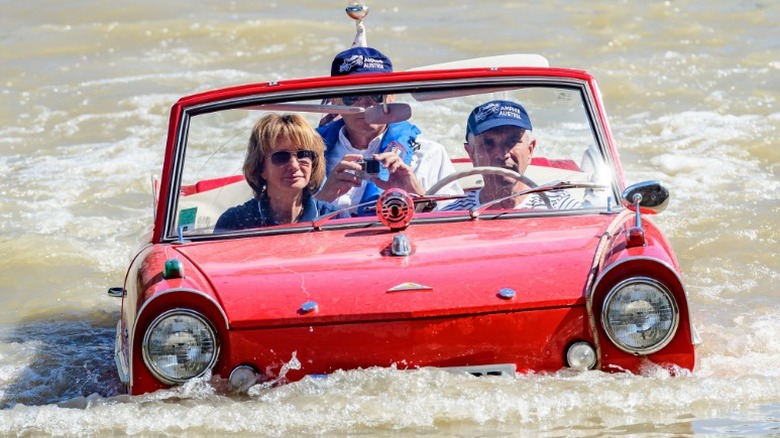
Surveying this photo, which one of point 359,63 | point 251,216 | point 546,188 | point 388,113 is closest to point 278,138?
point 251,216

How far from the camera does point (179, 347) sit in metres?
4.47

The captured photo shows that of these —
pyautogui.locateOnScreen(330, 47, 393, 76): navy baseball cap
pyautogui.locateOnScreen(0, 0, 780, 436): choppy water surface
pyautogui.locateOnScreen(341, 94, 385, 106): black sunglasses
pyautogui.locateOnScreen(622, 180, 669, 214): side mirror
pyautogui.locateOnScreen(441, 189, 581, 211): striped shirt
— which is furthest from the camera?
pyautogui.locateOnScreen(330, 47, 393, 76): navy baseball cap

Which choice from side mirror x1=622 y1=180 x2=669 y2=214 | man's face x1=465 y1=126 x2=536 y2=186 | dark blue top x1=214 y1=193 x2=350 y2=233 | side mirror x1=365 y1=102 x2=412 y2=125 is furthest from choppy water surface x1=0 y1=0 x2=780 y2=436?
side mirror x1=365 y1=102 x2=412 y2=125

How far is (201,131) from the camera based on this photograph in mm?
5402

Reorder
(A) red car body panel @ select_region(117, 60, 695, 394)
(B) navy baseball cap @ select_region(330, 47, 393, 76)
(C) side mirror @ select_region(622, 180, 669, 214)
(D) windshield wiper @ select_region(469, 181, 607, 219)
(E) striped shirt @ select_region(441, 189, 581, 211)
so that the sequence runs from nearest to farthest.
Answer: (A) red car body panel @ select_region(117, 60, 695, 394), (C) side mirror @ select_region(622, 180, 669, 214), (D) windshield wiper @ select_region(469, 181, 607, 219), (E) striped shirt @ select_region(441, 189, 581, 211), (B) navy baseball cap @ select_region(330, 47, 393, 76)

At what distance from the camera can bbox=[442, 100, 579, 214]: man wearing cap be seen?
17.9ft

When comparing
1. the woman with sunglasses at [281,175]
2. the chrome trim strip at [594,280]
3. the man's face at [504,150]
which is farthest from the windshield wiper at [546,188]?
the woman with sunglasses at [281,175]

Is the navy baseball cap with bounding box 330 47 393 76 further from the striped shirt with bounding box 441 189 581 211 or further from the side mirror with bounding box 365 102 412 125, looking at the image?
the striped shirt with bounding box 441 189 581 211

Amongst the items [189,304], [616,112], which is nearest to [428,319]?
[189,304]

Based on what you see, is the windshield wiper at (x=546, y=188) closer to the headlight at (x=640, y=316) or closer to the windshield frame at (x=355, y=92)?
the windshield frame at (x=355, y=92)

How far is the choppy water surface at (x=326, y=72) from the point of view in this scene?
4.59m

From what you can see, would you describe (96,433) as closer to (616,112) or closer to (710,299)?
(710,299)

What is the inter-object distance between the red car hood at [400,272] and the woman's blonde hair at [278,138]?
0.36 metres

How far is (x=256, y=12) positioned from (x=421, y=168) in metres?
10.1
